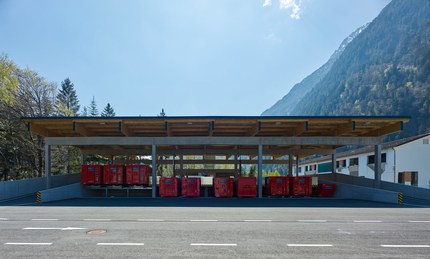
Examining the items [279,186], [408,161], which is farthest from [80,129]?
[408,161]

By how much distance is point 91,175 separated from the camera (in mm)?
21234

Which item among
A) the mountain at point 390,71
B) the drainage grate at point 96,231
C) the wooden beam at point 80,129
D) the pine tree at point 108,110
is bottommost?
the drainage grate at point 96,231

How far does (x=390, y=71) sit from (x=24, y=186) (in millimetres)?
104885

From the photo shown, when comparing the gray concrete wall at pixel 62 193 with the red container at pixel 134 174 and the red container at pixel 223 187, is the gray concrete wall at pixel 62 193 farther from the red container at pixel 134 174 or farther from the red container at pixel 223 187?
the red container at pixel 223 187

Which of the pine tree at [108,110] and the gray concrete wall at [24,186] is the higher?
the pine tree at [108,110]

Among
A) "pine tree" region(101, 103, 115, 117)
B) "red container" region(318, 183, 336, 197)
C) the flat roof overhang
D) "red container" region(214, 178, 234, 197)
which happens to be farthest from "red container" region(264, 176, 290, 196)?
"pine tree" region(101, 103, 115, 117)

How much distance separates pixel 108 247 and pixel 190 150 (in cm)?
2240

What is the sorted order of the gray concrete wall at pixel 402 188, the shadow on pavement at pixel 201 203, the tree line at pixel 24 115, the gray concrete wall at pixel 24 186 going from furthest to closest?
the tree line at pixel 24 115
the gray concrete wall at pixel 402 188
the gray concrete wall at pixel 24 186
the shadow on pavement at pixel 201 203

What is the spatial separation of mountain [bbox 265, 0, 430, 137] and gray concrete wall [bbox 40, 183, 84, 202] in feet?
246

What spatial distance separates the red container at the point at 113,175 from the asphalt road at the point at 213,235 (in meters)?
9.35

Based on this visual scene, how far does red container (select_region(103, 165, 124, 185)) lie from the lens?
2131 centimetres

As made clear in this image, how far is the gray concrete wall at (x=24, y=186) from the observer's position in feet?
59.2

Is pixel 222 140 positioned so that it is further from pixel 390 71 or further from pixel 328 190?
pixel 390 71

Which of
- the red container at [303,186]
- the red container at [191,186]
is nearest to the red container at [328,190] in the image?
the red container at [303,186]
